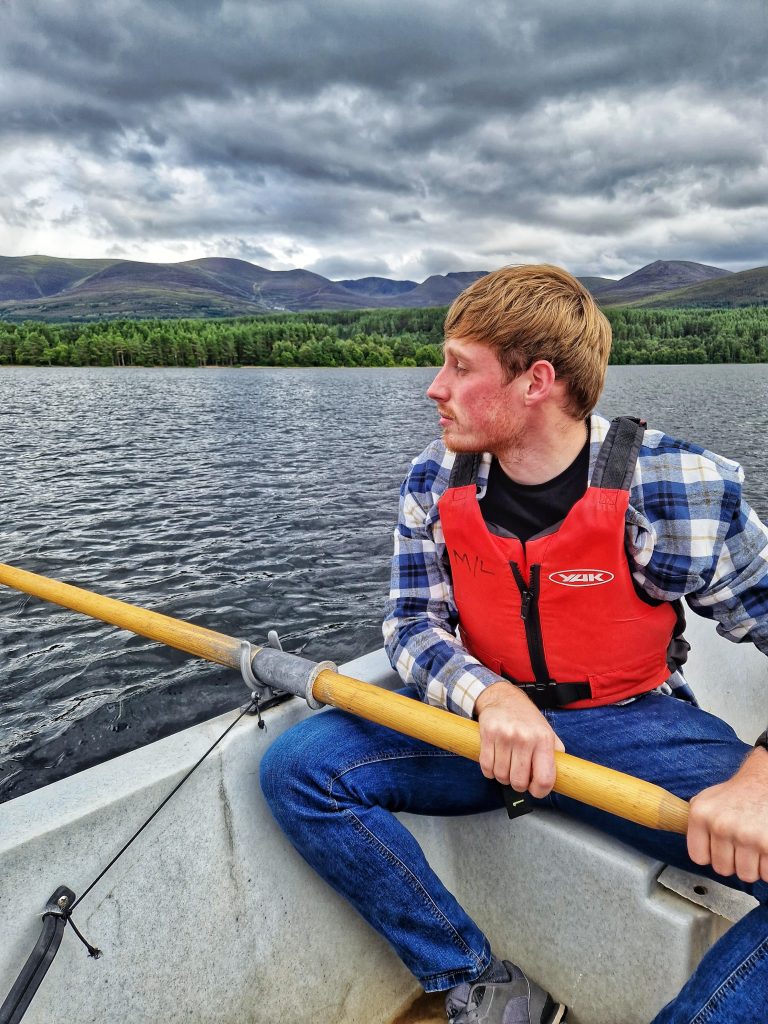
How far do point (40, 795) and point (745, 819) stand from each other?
1.71 metres

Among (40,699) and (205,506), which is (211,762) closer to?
(40,699)

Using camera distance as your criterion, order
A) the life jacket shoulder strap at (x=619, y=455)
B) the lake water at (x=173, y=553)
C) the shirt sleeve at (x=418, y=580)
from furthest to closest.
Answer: the lake water at (x=173, y=553)
the shirt sleeve at (x=418, y=580)
the life jacket shoulder strap at (x=619, y=455)

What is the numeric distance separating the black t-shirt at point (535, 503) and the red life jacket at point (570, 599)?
0.08 m

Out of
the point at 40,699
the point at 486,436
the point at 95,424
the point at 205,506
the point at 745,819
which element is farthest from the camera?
the point at 95,424

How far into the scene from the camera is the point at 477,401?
210 cm

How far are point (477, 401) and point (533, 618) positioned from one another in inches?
25.3

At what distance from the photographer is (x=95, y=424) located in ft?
95.1

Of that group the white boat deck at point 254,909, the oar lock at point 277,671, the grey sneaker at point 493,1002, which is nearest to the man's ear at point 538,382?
the oar lock at point 277,671

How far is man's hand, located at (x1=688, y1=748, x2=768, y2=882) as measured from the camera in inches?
58.1

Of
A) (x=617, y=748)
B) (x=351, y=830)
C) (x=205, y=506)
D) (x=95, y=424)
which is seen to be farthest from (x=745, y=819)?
(x=95, y=424)

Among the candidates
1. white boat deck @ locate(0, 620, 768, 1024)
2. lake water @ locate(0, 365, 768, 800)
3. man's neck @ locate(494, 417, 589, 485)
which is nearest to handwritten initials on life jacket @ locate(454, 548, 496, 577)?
man's neck @ locate(494, 417, 589, 485)

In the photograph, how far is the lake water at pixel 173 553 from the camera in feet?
18.0

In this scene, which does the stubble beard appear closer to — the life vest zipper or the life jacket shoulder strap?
the life jacket shoulder strap

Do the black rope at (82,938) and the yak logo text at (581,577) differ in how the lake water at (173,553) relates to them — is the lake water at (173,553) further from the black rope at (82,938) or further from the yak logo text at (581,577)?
the yak logo text at (581,577)
